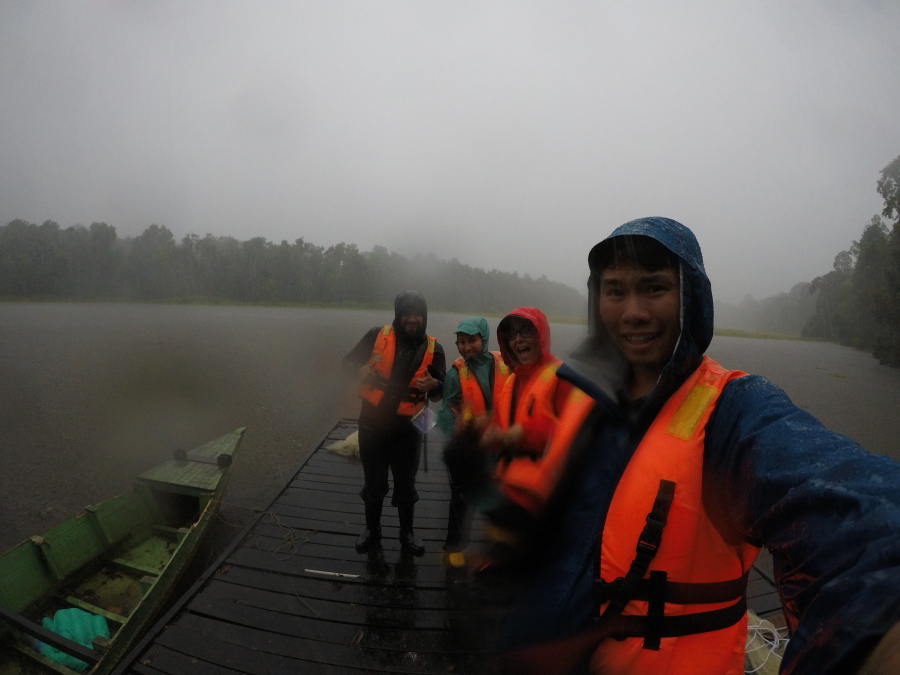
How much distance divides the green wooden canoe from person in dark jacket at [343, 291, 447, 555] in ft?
6.90

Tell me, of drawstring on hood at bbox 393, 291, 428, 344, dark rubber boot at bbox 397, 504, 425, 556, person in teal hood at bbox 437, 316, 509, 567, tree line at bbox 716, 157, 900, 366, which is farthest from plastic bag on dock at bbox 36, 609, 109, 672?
tree line at bbox 716, 157, 900, 366

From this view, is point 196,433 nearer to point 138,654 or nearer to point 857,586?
point 138,654

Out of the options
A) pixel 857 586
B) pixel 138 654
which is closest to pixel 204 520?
pixel 138 654

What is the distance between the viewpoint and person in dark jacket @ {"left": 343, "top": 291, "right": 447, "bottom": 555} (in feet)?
10.5

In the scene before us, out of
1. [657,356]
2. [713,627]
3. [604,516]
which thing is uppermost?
[657,356]

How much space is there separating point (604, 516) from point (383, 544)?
3.60m

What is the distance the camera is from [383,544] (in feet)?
13.1

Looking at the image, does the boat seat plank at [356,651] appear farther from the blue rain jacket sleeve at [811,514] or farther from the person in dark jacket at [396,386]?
the blue rain jacket sleeve at [811,514]

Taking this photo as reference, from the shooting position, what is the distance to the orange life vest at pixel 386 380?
3.22 meters

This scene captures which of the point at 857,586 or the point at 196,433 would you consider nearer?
the point at 857,586

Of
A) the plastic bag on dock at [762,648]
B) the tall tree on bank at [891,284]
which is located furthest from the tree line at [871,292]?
the plastic bag on dock at [762,648]

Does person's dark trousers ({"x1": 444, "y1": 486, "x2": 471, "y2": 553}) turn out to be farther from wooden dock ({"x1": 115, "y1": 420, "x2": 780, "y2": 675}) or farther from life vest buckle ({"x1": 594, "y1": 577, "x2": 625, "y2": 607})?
life vest buckle ({"x1": 594, "y1": 577, "x2": 625, "y2": 607})

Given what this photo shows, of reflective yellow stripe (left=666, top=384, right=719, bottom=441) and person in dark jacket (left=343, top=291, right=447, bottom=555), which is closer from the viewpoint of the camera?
reflective yellow stripe (left=666, top=384, right=719, bottom=441)

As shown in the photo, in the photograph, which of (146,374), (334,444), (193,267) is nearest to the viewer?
(334,444)
